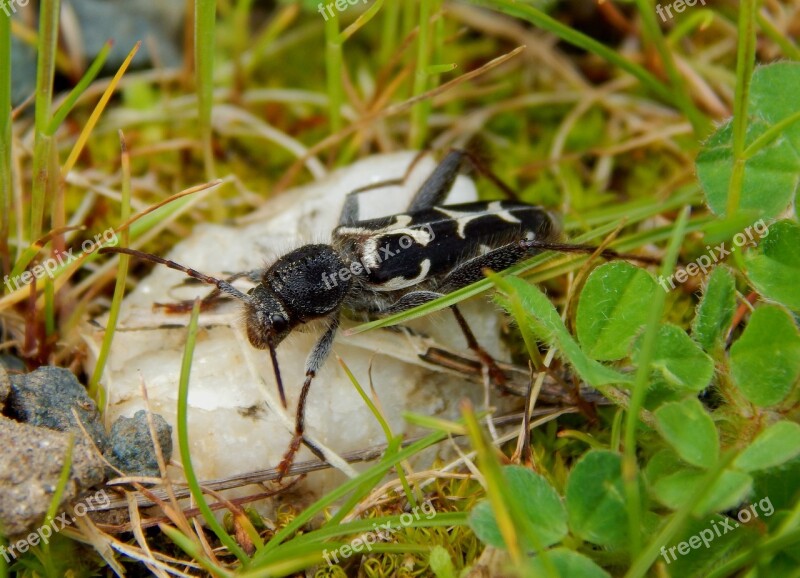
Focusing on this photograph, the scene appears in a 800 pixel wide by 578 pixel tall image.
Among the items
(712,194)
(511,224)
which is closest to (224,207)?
(511,224)

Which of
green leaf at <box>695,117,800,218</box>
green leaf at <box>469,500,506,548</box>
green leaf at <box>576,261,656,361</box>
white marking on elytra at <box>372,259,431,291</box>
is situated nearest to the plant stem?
green leaf at <box>695,117,800,218</box>

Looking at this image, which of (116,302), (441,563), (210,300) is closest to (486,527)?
(441,563)

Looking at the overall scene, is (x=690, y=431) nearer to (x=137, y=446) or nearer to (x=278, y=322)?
(x=278, y=322)

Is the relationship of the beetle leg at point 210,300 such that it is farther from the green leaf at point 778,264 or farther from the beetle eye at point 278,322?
the green leaf at point 778,264

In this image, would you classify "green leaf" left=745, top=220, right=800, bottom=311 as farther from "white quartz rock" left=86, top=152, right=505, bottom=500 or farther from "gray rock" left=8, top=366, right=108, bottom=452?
"gray rock" left=8, top=366, right=108, bottom=452

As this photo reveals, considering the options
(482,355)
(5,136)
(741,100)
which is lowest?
(482,355)

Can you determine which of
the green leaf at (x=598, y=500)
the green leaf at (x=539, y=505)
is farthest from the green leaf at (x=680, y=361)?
the green leaf at (x=539, y=505)
